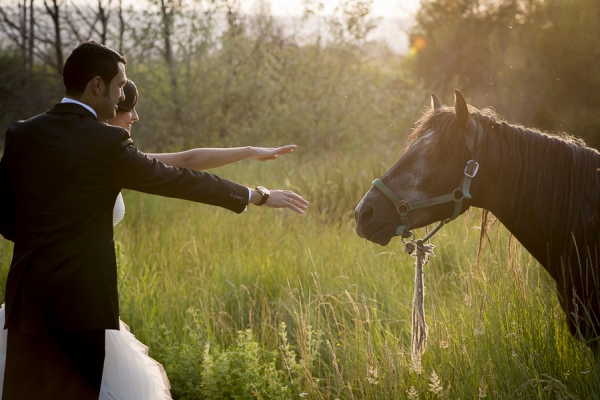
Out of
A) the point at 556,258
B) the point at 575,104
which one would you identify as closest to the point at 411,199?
the point at 556,258

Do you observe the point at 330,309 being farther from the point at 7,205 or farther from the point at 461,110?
the point at 7,205

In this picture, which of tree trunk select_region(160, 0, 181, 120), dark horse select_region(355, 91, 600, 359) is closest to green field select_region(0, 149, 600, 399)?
dark horse select_region(355, 91, 600, 359)

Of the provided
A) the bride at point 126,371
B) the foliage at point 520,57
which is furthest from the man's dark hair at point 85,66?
the foliage at point 520,57

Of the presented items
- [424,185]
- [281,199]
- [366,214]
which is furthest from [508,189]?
[281,199]

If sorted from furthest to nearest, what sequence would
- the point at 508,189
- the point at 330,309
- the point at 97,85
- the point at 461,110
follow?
the point at 330,309 < the point at 508,189 < the point at 461,110 < the point at 97,85

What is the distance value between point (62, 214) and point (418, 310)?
1.74 meters

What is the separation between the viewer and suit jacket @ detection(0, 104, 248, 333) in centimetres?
233

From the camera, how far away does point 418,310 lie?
3.00 metres

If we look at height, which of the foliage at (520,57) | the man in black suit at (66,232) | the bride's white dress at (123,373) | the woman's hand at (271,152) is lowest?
the bride's white dress at (123,373)

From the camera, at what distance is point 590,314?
9.48ft

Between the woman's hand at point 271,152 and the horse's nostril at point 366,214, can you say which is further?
the woman's hand at point 271,152

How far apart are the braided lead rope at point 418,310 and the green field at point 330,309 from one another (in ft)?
0.30

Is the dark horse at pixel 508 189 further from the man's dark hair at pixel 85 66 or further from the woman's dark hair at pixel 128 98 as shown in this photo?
the woman's dark hair at pixel 128 98

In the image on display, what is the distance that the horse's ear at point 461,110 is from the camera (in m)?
2.84
